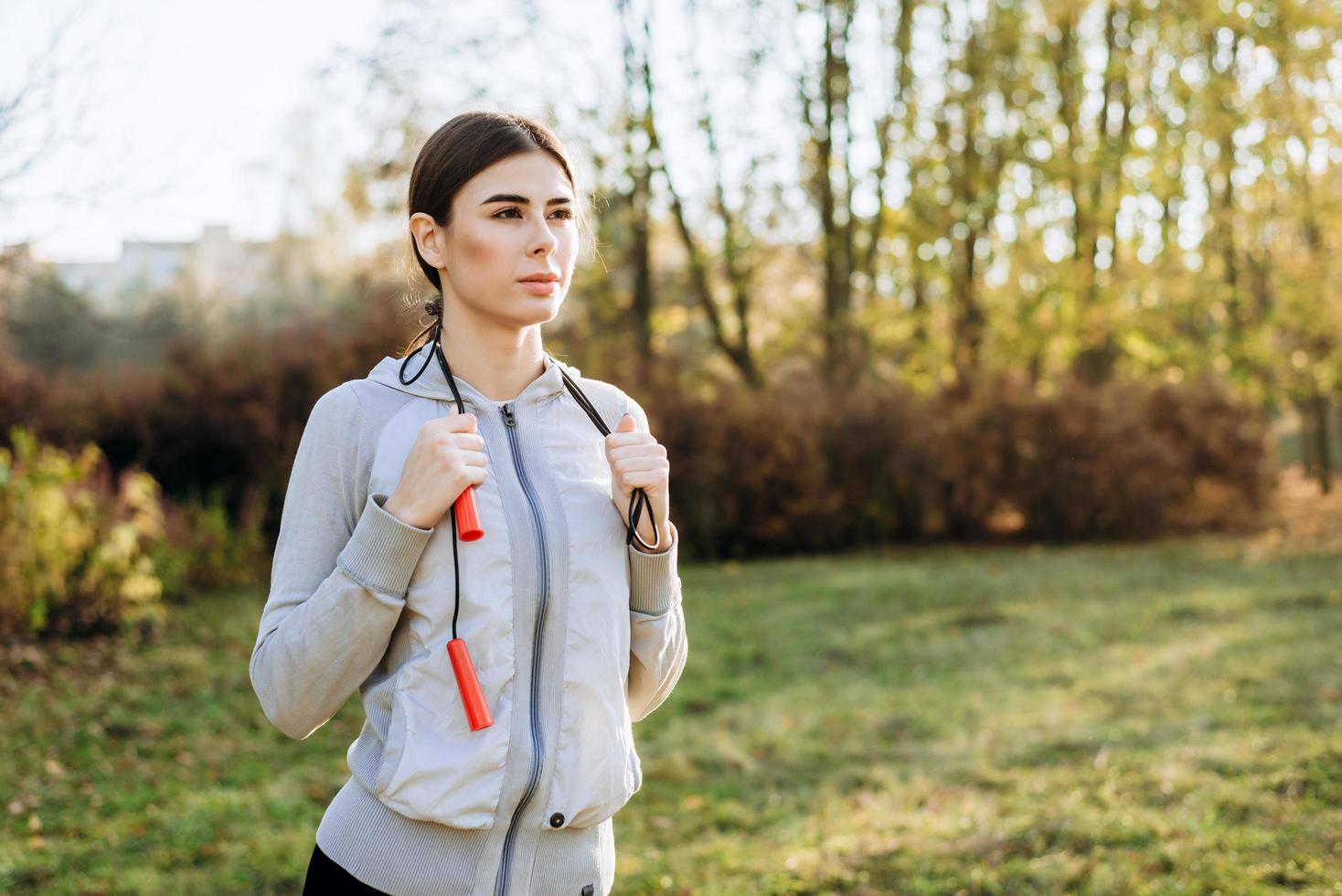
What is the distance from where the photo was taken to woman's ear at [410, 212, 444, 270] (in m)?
2.07

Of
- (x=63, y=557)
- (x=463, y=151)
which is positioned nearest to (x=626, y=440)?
(x=463, y=151)

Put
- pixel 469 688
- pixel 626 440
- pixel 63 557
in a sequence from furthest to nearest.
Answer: pixel 63 557
pixel 626 440
pixel 469 688

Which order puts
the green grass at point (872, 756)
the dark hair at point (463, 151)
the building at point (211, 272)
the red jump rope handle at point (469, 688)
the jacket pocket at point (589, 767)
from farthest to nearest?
the building at point (211, 272) → the green grass at point (872, 756) → the dark hair at point (463, 151) → the jacket pocket at point (589, 767) → the red jump rope handle at point (469, 688)

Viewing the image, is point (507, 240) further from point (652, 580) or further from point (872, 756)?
point (872, 756)

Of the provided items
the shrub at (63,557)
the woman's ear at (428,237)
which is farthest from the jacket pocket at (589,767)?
the shrub at (63,557)

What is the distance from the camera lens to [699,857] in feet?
17.5

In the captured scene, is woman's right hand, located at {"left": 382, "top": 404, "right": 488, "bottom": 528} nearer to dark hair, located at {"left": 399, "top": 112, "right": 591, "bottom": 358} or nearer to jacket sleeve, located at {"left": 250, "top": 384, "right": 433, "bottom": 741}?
jacket sleeve, located at {"left": 250, "top": 384, "right": 433, "bottom": 741}

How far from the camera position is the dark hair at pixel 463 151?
6.61 feet

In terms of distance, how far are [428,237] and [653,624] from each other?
80 cm

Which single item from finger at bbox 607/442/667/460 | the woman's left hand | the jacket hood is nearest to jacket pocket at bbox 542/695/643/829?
the woman's left hand

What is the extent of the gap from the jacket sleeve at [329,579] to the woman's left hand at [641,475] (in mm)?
346

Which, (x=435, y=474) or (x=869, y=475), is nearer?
(x=435, y=474)

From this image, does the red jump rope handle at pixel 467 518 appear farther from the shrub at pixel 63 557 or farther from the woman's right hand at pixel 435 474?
the shrub at pixel 63 557

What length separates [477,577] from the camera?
189cm
